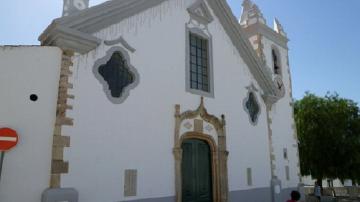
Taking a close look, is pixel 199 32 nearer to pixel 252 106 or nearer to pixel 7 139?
pixel 252 106

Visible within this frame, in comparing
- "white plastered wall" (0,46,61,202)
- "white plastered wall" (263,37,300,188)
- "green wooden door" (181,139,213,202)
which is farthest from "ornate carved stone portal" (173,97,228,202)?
"white plastered wall" (0,46,61,202)

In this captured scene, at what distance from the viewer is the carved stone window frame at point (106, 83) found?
7.93 meters

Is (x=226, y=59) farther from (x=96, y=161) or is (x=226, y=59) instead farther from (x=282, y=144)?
(x=96, y=161)

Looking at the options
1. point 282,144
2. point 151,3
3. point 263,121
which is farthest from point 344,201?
point 151,3

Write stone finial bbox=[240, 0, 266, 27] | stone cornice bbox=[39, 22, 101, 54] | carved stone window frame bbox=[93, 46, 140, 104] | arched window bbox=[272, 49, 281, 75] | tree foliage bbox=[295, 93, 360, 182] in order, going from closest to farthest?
1. stone cornice bbox=[39, 22, 101, 54]
2. carved stone window frame bbox=[93, 46, 140, 104]
3. stone finial bbox=[240, 0, 266, 27]
4. arched window bbox=[272, 49, 281, 75]
5. tree foliage bbox=[295, 93, 360, 182]

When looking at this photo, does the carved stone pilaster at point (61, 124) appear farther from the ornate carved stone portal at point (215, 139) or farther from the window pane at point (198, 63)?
the window pane at point (198, 63)

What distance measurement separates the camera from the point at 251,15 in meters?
15.2

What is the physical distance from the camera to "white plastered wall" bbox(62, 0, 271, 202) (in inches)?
289

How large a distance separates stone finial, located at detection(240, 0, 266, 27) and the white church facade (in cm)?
315

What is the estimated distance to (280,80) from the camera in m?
15.0

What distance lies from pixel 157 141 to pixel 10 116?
11.8 feet

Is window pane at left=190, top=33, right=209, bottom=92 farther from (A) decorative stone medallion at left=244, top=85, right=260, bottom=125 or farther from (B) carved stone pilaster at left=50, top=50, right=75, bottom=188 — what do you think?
(B) carved stone pilaster at left=50, top=50, right=75, bottom=188

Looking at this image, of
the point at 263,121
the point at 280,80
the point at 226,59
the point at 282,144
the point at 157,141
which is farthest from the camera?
the point at 280,80

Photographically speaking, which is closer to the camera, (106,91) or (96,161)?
(96,161)
